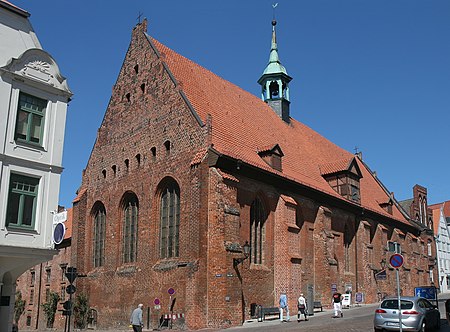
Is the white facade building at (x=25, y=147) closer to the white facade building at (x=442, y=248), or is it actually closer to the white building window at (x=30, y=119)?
the white building window at (x=30, y=119)

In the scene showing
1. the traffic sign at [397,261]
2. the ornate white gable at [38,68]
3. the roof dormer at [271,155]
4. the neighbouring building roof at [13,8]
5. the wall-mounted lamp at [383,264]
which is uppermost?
the neighbouring building roof at [13,8]

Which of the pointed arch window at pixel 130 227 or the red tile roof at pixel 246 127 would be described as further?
the pointed arch window at pixel 130 227

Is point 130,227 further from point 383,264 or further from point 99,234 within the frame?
point 383,264

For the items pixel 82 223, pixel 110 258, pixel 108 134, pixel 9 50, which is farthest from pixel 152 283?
pixel 9 50

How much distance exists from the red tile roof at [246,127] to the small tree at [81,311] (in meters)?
13.9

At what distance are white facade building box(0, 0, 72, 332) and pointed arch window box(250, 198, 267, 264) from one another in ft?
47.7

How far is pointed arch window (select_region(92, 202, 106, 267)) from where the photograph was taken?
34.7 m

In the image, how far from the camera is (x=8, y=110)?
660 inches

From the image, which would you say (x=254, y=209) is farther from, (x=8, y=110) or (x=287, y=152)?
(x=8, y=110)

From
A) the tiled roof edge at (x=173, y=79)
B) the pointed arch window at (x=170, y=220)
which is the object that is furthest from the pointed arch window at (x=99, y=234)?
the tiled roof edge at (x=173, y=79)

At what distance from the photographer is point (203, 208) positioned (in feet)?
88.4

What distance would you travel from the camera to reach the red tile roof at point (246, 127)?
30.6 m

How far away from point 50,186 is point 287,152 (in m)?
21.5

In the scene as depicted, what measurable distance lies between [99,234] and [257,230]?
11179mm
